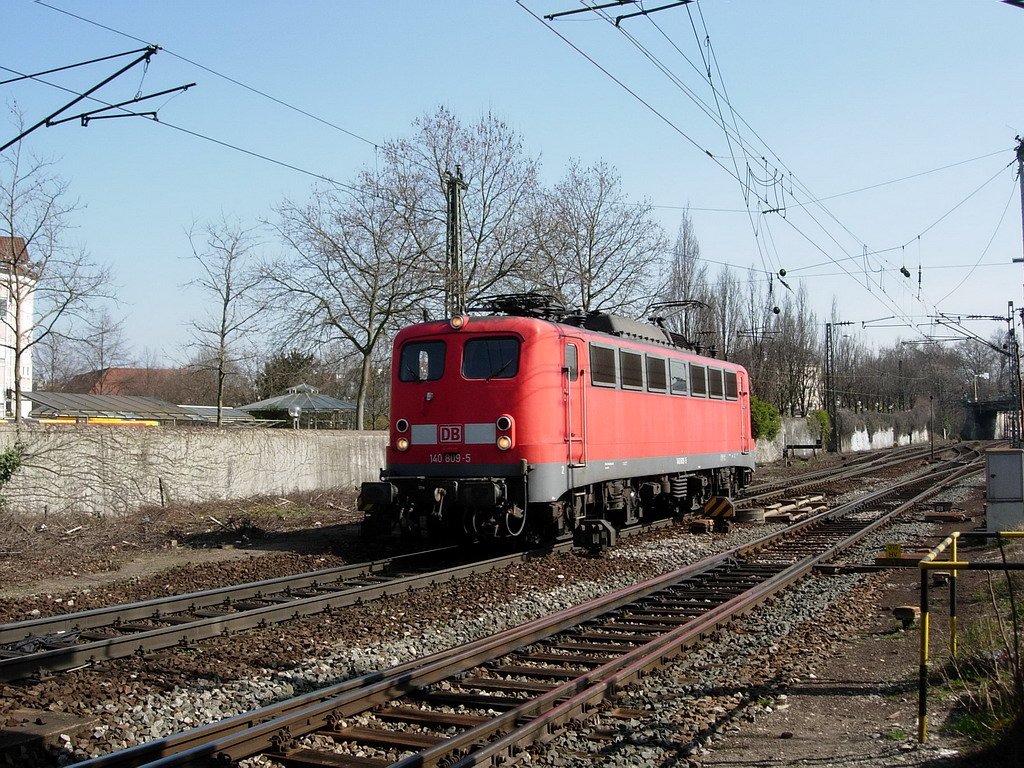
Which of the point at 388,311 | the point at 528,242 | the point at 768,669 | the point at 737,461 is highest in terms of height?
the point at 528,242

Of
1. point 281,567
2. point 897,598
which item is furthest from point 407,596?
point 897,598

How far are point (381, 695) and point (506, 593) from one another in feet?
14.7

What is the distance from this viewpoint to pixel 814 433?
60.8 metres

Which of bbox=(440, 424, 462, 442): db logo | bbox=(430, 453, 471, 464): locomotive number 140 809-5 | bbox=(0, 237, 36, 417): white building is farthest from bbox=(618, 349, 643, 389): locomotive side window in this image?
bbox=(0, 237, 36, 417): white building

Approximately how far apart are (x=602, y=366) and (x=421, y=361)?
2.80 m

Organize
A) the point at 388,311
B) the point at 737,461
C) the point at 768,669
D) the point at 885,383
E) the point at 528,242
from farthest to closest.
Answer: the point at 885,383 → the point at 528,242 → the point at 388,311 → the point at 737,461 → the point at 768,669

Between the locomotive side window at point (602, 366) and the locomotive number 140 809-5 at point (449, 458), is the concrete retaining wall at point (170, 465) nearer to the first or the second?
the locomotive number 140 809-5 at point (449, 458)

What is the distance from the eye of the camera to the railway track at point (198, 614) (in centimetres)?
766

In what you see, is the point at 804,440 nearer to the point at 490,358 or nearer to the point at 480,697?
the point at 490,358

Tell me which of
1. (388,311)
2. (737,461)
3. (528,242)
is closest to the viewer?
(737,461)

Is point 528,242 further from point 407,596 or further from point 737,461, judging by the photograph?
point 407,596

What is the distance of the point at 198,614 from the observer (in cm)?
958

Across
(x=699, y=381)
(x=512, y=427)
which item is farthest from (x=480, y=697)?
(x=699, y=381)

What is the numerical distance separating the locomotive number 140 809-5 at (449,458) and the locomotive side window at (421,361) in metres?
1.12
